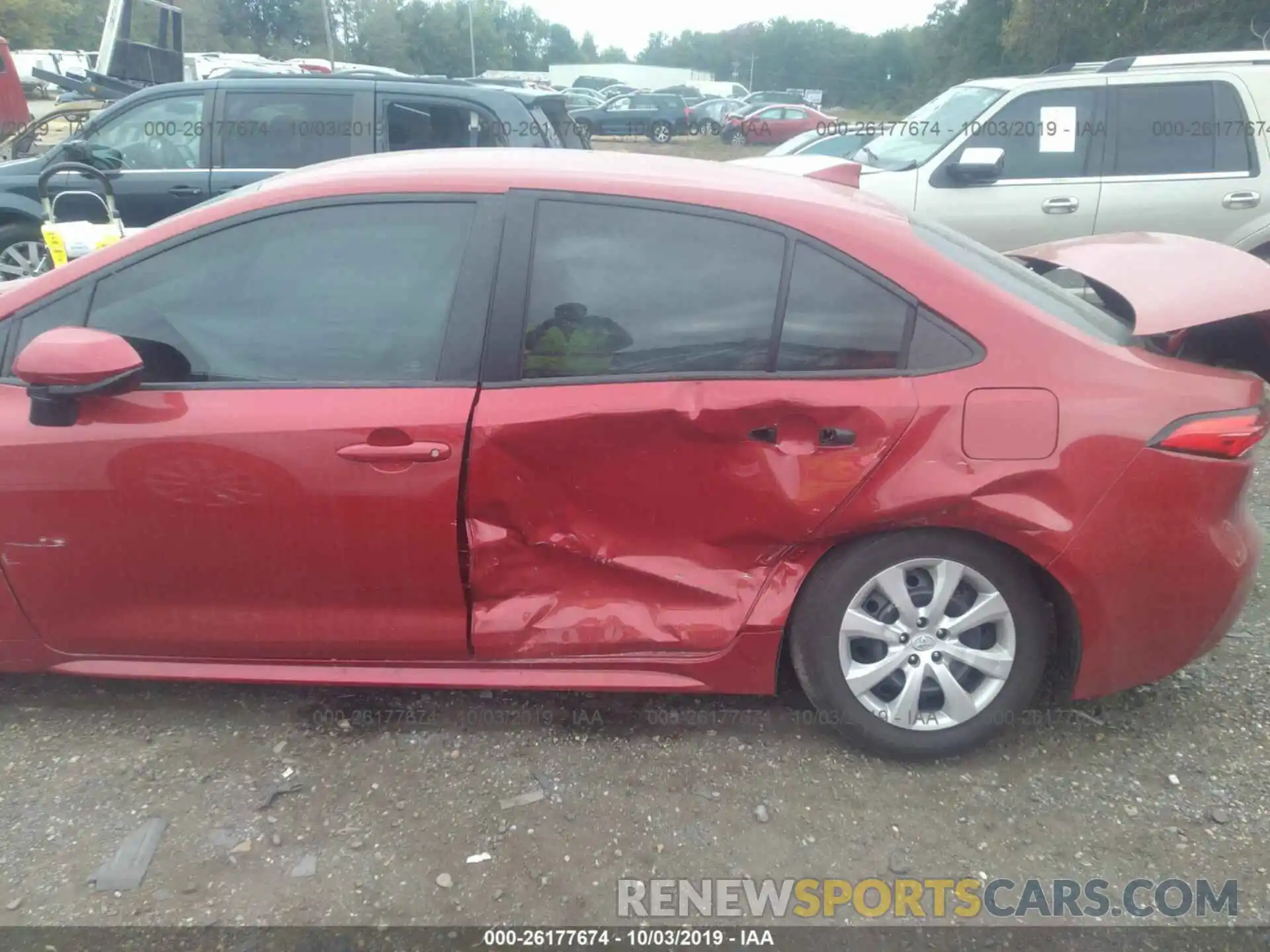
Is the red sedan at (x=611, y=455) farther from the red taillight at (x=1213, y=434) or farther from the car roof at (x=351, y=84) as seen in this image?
the car roof at (x=351, y=84)

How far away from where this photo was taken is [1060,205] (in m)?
5.75

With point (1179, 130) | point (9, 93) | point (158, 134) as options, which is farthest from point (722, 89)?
point (1179, 130)

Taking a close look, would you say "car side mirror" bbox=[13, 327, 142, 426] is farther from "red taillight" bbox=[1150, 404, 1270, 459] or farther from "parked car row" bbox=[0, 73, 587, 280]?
"parked car row" bbox=[0, 73, 587, 280]

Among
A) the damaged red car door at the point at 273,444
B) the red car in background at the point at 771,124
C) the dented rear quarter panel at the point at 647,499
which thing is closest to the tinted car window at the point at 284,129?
the damaged red car door at the point at 273,444

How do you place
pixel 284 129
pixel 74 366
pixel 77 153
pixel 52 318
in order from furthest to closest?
pixel 284 129 → pixel 77 153 → pixel 52 318 → pixel 74 366

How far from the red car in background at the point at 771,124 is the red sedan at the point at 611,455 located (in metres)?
27.5

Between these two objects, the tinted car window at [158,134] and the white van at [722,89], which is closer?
the tinted car window at [158,134]

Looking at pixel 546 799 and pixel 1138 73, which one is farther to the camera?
pixel 1138 73

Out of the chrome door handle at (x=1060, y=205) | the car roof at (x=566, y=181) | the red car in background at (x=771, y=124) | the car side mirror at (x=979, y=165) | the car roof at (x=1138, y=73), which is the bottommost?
the car roof at (x=566, y=181)

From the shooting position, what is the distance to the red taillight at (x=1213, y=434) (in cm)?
223

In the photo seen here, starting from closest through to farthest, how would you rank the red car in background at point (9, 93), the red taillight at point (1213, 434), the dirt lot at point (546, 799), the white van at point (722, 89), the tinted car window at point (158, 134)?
the dirt lot at point (546, 799)
the red taillight at point (1213, 434)
the tinted car window at point (158, 134)
the red car in background at point (9, 93)
the white van at point (722, 89)

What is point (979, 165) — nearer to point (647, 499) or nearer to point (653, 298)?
point (653, 298)

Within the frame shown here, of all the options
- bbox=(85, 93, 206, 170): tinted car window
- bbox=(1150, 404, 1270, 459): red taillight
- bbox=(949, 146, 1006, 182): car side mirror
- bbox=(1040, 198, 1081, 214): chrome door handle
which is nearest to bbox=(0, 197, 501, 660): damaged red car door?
bbox=(1150, 404, 1270, 459): red taillight

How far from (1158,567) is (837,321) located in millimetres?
1025
